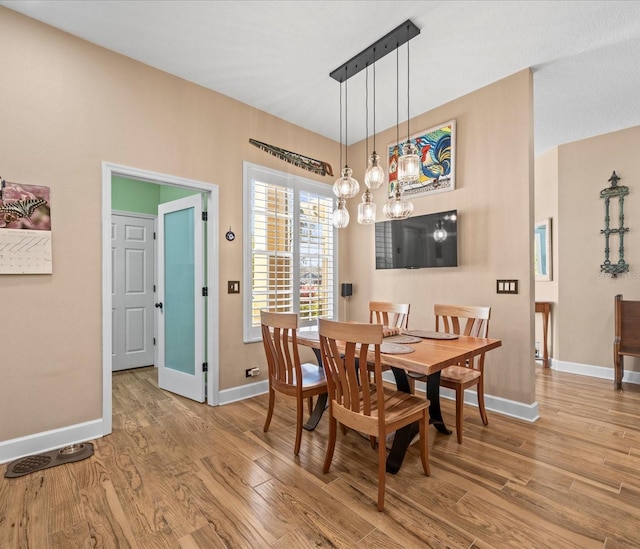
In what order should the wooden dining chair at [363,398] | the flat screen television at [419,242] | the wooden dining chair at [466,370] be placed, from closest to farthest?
the wooden dining chair at [363,398] → the wooden dining chair at [466,370] → the flat screen television at [419,242]

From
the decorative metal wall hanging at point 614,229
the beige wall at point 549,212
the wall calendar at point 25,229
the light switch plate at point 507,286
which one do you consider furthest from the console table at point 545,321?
the wall calendar at point 25,229

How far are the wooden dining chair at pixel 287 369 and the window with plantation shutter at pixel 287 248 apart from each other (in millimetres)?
996

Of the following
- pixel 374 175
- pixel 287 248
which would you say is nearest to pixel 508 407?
pixel 374 175

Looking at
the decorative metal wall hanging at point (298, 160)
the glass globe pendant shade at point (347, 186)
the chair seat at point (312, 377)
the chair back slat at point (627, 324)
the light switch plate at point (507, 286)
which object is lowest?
the chair seat at point (312, 377)

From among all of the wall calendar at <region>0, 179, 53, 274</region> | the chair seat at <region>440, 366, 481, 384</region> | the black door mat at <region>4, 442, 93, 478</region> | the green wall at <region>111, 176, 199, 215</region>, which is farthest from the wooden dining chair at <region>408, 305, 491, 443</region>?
the green wall at <region>111, 176, 199, 215</region>

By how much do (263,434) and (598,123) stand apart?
4804 millimetres

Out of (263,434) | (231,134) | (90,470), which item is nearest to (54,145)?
(231,134)

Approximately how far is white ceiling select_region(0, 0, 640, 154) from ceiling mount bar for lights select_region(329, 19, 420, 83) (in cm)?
5

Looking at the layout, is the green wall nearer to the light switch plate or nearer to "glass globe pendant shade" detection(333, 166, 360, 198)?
"glass globe pendant shade" detection(333, 166, 360, 198)

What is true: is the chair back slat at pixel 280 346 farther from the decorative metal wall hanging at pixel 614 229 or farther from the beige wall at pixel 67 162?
the decorative metal wall hanging at pixel 614 229

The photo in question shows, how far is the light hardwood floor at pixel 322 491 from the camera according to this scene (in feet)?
5.21

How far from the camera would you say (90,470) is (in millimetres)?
2131

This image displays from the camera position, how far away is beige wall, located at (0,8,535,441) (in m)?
2.30

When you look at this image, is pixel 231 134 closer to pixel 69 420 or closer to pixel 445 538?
pixel 69 420
